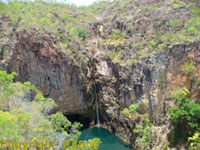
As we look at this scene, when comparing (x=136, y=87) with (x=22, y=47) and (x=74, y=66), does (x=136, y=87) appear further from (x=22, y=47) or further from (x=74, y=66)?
(x=22, y=47)

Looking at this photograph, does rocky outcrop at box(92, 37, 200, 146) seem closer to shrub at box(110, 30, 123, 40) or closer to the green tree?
shrub at box(110, 30, 123, 40)

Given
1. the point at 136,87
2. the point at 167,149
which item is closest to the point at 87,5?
the point at 136,87

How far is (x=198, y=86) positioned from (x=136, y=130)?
7162mm

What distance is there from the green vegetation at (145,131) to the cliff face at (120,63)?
508 mm

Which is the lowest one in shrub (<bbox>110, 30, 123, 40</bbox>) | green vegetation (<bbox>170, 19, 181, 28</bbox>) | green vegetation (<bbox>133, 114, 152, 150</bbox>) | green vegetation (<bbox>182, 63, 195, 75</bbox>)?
green vegetation (<bbox>133, 114, 152, 150</bbox>)

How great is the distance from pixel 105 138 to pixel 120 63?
9.03 metres

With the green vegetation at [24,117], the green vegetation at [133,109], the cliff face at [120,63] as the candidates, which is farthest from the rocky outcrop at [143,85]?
the green vegetation at [24,117]

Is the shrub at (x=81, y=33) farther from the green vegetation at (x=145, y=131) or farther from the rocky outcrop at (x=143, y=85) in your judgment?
the green vegetation at (x=145, y=131)

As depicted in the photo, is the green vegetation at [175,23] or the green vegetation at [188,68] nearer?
the green vegetation at [188,68]

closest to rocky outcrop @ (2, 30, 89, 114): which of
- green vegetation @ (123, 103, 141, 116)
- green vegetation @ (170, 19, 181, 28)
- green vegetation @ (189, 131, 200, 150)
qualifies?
green vegetation @ (123, 103, 141, 116)

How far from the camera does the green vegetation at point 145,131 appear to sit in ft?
58.9

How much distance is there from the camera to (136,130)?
19125 millimetres

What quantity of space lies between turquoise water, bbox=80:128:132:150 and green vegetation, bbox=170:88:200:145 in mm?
6424

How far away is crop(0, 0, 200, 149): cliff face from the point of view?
1809 cm
